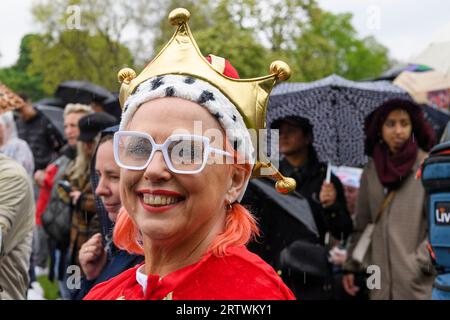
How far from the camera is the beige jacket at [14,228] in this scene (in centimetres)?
371

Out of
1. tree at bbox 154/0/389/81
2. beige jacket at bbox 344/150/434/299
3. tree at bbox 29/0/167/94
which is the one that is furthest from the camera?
tree at bbox 29/0/167/94

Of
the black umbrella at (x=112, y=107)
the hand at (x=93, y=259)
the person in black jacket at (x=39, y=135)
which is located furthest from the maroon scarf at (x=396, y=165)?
the person in black jacket at (x=39, y=135)

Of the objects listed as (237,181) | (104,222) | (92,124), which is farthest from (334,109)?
(237,181)

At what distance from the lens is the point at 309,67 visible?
22.2 metres

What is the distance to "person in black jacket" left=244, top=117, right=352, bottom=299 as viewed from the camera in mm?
3906

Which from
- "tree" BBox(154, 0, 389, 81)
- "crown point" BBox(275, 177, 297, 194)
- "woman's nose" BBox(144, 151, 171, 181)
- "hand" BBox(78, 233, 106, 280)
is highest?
"tree" BBox(154, 0, 389, 81)

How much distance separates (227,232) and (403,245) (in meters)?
3.20

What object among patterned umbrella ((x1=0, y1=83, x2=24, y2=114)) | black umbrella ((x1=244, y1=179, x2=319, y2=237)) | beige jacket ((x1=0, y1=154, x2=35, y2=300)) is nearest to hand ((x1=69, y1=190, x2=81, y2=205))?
patterned umbrella ((x1=0, y1=83, x2=24, y2=114))

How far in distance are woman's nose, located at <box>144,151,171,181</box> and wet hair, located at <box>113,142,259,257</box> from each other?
0.68 ft

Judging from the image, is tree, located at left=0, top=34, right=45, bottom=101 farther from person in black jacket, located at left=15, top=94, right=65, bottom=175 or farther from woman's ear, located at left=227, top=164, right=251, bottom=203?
woman's ear, located at left=227, top=164, right=251, bottom=203

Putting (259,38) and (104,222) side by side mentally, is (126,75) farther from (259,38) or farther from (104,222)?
(259,38)

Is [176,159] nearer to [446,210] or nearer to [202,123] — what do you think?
[202,123]

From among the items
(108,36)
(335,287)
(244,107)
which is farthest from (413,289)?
(108,36)

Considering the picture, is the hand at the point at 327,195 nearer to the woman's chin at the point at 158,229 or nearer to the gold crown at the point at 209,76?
the gold crown at the point at 209,76
